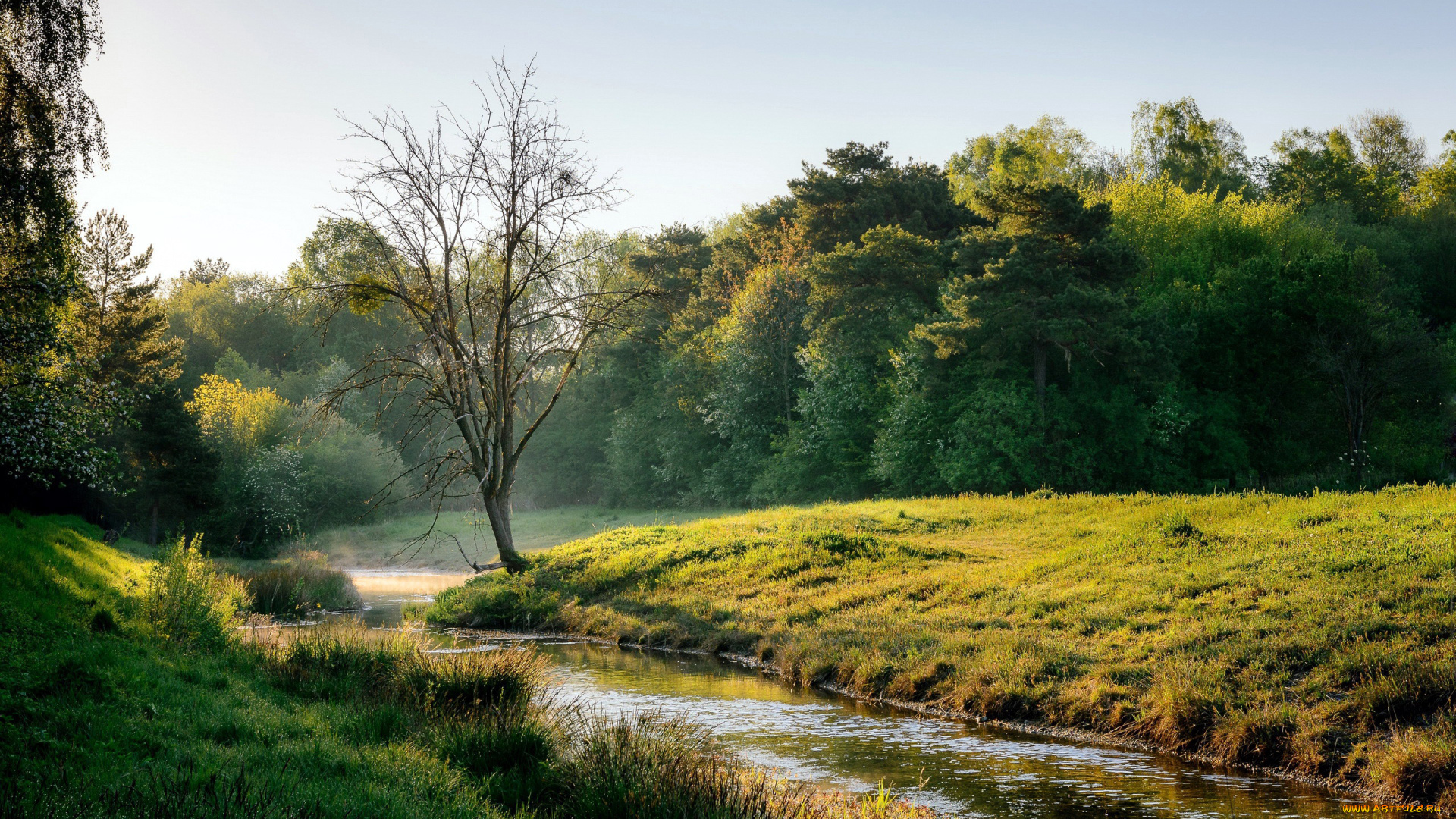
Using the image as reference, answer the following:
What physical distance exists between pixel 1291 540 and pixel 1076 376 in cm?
2379

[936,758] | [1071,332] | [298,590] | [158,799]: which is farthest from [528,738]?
[1071,332]

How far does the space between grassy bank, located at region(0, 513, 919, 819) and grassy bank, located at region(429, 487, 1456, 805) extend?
5043 millimetres

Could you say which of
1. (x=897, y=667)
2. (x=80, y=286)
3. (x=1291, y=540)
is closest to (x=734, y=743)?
(x=897, y=667)

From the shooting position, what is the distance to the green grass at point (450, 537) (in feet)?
161

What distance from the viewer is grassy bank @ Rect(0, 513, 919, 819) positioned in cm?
666

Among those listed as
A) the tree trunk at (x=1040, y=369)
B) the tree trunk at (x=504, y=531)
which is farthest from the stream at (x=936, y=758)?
the tree trunk at (x=1040, y=369)

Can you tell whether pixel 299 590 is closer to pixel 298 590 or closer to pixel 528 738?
pixel 298 590

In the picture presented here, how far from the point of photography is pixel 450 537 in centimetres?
4519

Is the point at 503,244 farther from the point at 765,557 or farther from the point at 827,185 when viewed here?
the point at 827,185

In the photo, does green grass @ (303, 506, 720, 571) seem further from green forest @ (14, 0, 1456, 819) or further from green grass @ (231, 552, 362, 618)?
green grass @ (231, 552, 362, 618)

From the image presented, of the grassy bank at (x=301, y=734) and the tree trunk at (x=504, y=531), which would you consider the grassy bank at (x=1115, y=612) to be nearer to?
the tree trunk at (x=504, y=531)

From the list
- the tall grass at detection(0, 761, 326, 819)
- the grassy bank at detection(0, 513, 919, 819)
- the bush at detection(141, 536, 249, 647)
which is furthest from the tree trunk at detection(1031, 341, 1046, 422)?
the tall grass at detection(0, 761, 326, 819)

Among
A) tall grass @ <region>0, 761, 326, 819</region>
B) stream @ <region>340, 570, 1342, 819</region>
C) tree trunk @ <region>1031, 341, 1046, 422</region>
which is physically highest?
tree trunk @ <region>1031, 341, 1046, 422</region>

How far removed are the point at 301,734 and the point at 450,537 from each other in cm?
3739
